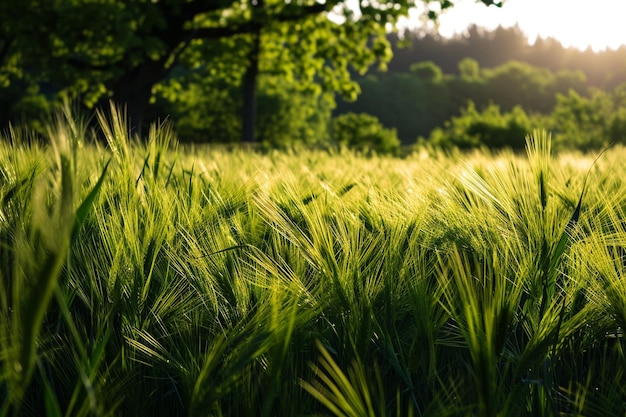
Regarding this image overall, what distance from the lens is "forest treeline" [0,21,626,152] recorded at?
1226 inches

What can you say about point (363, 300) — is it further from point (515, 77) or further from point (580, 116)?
point (515, 77)

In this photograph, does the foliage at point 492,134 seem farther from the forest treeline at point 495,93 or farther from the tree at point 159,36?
the tree at point 159,36

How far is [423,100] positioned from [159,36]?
6746 centimetres

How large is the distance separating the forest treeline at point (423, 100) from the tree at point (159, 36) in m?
0.77

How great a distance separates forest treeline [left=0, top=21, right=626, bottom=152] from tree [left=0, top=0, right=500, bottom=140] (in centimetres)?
77

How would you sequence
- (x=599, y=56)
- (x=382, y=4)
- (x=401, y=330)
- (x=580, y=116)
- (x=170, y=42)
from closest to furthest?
(x=401, y=330) → (x=382, y=4) → (x=170, y=42) → (x=580, y=116) → (x=599, y=56)

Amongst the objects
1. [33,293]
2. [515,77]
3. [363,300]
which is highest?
[33,293]

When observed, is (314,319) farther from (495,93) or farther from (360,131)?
(495,93)

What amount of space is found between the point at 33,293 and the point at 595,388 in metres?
0.84

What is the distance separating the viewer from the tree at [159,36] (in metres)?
11.4

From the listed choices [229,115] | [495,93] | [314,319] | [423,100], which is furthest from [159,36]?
[495,93]

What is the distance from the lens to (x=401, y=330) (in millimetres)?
1096

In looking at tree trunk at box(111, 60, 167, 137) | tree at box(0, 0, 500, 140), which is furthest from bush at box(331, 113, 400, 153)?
tree trunk at box(111, 60, 167, 137)

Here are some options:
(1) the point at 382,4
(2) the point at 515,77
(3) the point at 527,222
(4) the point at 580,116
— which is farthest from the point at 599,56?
(3) the point at 527,222
